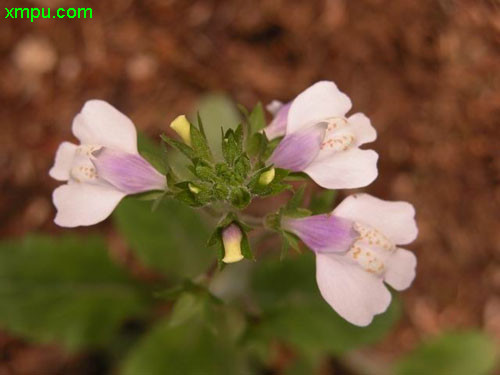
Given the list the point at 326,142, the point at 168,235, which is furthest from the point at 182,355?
the point at 326,142

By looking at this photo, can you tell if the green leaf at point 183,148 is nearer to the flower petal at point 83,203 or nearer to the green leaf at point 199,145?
the green leaf at point 199,145

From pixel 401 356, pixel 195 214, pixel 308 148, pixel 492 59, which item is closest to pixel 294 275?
pixel 195 214

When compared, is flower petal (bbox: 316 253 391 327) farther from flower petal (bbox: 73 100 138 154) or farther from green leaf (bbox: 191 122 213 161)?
flower petal (bbox: 73 100 138 154)

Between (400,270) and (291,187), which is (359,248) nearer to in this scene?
(400,270)

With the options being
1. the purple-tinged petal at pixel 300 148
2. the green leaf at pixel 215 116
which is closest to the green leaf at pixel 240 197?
the purple-tinged petal at pixel 300 148

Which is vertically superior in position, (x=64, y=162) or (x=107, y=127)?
(x=107, y=127)

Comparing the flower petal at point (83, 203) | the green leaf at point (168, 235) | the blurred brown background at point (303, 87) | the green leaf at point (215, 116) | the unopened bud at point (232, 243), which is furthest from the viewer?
the blurred brown background at point (303, 87)

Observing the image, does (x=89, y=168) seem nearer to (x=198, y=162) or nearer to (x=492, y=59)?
(x=198, y=162)
